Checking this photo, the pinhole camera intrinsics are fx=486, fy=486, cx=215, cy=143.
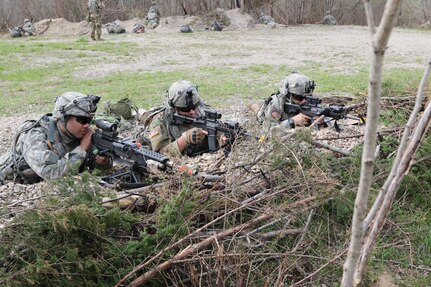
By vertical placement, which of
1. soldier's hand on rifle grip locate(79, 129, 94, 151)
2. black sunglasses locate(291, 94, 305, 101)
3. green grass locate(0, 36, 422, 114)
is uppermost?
black sunglasses locate(291, 94, 305, 101)

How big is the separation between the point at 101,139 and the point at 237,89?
6.75 metres

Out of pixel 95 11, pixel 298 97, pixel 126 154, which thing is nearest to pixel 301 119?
pixel 298 97

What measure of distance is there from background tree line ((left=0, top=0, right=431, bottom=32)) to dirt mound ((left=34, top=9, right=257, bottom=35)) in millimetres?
1939

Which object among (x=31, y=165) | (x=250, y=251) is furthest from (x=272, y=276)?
(x=31, y=165)

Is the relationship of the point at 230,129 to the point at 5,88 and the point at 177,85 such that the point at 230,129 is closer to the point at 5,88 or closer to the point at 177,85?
the point at 177,85

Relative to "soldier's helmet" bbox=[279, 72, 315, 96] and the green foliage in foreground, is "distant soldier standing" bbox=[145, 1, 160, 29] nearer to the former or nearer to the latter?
"soldier's helmet" bbox=[279, 72, 315, 96]

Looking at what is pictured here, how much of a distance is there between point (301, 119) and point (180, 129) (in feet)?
4.59

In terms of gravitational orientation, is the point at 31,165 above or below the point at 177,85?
below

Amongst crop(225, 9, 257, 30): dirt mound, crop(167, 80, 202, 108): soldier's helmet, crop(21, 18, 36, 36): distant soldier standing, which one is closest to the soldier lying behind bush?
crop(167, 80, 202, 108): soldier's helmet

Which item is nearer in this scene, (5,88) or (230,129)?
(230,129)

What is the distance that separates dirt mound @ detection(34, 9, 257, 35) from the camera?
2780cm

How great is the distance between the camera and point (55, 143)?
4.54 m

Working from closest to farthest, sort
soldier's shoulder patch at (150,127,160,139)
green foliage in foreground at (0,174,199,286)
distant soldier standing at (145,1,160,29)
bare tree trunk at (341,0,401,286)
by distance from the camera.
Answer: bare tree trunk at (341,0,401,286), green foliage in foreground at (0,174,199,286), soldier's shoulder patch at (150,127,160,139), distant soldier standing at (145,1,160,29)

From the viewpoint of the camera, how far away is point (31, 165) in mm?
4336
